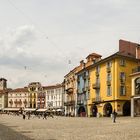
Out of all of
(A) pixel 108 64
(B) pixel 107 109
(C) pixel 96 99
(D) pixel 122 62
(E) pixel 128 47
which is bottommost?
(B) pixel 107 109

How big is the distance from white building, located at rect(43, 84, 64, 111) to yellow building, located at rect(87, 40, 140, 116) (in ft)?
219

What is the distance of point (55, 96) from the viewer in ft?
535

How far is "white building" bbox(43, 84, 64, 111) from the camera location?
154 m

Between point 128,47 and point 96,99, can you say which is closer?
point 96,99

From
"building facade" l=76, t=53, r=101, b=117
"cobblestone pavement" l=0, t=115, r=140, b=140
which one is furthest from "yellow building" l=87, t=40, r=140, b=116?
"cobblestone pavement" l=0, t=115, r=140, b=140

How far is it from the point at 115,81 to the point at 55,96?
88.5 m

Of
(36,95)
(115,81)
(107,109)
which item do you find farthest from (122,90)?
(36,95)

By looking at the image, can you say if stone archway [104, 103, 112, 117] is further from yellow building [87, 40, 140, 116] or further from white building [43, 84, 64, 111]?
white building [43, 84, 64, 111]

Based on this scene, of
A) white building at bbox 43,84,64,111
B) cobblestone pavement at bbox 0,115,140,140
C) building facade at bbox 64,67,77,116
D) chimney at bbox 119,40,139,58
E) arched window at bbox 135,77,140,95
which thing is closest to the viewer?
cobblestone pavement at bbox 0,115,140,140

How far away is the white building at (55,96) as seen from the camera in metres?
154

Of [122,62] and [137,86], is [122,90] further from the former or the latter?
[137,86]

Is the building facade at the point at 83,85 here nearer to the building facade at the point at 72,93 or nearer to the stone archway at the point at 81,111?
the stone archway at the point at 81,111

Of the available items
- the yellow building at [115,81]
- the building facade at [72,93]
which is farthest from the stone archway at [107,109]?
the building facade at [72,93]

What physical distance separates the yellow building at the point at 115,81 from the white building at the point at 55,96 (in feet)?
219
